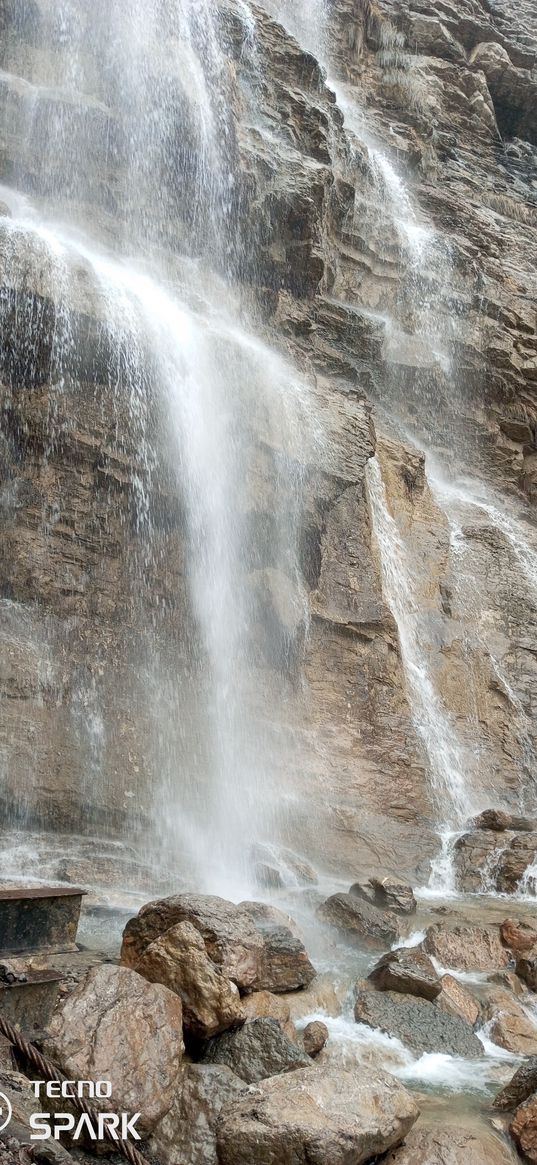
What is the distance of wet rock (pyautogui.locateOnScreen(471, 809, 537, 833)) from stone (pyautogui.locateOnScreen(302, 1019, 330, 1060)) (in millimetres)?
7616

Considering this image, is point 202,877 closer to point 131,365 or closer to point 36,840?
point 36,840

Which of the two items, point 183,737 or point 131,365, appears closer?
point 183,737

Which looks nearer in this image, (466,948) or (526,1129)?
(526,1129)

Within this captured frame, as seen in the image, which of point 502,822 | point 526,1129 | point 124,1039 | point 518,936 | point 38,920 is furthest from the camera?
point 502,822

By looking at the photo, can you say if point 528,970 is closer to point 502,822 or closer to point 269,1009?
point 269,1009

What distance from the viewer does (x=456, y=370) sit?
23.1m

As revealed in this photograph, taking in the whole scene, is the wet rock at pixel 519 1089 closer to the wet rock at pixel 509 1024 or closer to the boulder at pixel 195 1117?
the wet rock at pixel 509 1024

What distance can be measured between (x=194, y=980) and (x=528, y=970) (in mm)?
4332

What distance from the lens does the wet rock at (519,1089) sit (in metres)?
5.61

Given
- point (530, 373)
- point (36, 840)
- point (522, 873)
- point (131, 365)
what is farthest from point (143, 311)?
point (530, 373)

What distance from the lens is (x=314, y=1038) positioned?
6242mm

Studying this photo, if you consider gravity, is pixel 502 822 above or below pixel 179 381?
Result: below

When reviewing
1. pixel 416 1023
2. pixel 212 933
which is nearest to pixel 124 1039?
pixel 212 933

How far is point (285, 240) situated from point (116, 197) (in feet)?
12.6
